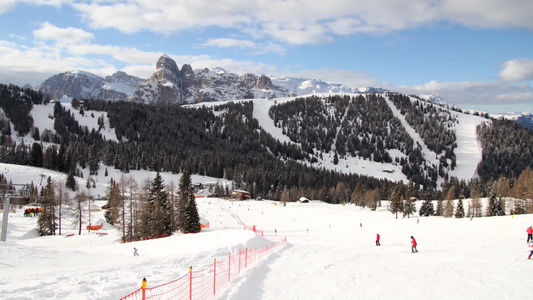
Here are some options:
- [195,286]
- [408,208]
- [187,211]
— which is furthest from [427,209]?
[195,286]

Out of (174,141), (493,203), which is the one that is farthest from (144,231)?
(174,141)

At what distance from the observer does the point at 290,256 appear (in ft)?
81.4

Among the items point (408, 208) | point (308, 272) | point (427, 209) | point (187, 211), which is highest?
point (308, 272)

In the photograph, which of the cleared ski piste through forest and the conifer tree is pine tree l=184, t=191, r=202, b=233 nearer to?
the cleared ski piste through forest

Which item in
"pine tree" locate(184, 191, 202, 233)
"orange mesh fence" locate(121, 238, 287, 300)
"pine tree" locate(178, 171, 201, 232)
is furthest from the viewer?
"pine tree" locate(178, 171, 201, 232)

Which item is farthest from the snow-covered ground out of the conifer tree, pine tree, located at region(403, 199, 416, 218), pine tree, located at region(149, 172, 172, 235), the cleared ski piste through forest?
the conifer tree

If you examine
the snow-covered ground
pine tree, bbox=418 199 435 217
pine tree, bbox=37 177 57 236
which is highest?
the snow-covered ground

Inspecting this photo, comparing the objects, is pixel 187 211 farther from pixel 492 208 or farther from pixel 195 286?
pixel 492 208

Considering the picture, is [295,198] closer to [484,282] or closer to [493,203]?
[493,203]

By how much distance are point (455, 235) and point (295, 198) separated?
8485 centimetres

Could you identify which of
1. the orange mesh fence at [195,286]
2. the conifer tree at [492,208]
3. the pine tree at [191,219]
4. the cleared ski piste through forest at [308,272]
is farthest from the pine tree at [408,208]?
the orange mesh fence at [195,286]

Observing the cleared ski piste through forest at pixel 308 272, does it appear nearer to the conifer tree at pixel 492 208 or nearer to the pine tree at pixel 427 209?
the conifer tree at pixel 492 208

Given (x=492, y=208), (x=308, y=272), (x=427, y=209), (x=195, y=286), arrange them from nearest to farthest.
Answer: (x=195, y=286), (x=308, y=272), (x=492, y=208), (x=427, y=209)

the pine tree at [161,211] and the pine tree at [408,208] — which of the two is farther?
the pine tree at [408,208]
